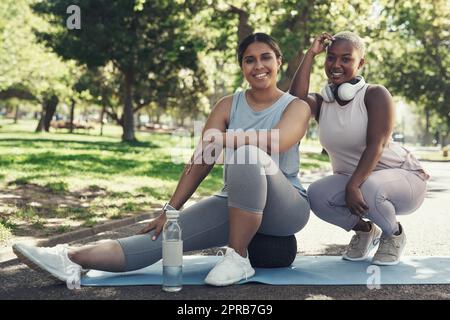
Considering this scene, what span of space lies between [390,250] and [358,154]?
0.83 m

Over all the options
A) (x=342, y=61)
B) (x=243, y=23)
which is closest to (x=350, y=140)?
(x=342, y=61)

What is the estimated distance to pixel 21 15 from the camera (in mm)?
36719

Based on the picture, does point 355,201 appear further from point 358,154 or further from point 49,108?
point 49,108

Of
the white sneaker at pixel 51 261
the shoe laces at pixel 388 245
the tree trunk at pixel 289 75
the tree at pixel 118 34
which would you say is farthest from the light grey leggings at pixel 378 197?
the tree at pixel 118 34

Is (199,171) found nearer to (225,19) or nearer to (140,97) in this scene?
(225,19)

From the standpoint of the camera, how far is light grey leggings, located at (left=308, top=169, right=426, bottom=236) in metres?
4.68

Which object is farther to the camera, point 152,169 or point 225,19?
point 225,19

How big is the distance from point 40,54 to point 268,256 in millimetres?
34735

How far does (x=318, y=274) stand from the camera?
185 inches

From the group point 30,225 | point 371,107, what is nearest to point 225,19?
point 30,225

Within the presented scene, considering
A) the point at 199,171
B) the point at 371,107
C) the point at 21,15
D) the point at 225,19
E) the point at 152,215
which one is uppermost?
the point at 21,15

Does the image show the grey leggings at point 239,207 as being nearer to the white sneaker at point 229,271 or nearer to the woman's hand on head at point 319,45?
the white sneaker at point 229,271

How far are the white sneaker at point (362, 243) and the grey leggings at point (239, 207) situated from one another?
83 cm

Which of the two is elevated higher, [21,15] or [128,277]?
[21,15]
